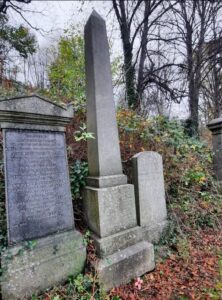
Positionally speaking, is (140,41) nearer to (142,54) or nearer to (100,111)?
(142,54)

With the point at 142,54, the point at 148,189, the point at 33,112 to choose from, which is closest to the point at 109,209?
the point at 148,189

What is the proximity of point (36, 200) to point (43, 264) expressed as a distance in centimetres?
68

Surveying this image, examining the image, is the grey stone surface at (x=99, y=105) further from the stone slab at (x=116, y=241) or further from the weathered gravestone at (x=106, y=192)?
the stone slab at (x=116, y=241)

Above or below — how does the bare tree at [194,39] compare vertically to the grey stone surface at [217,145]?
above

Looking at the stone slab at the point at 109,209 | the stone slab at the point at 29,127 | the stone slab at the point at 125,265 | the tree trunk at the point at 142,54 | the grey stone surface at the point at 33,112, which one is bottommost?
the stone slab at the point at 125,265

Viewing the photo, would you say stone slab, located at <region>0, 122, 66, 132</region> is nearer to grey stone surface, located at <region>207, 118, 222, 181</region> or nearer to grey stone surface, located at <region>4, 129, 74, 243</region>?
grey stone surface, located at <region>4, 129, 74, 243</region>

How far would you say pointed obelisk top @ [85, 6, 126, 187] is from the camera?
2.93 m

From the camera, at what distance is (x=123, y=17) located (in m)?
10.6

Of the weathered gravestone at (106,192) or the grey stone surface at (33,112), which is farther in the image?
the weathered gravestone at (106,192)

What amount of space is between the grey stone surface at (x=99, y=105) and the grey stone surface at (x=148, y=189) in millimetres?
549

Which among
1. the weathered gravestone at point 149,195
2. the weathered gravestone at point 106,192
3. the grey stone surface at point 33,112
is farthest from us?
the weathered gravestone at point 149,195

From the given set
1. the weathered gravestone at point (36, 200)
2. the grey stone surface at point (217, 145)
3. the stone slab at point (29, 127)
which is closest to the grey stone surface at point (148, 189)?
the weathered gravestone at point (36, 200)

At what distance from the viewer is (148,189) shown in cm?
361

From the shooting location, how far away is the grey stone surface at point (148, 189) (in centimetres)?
Result: 349
